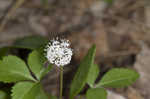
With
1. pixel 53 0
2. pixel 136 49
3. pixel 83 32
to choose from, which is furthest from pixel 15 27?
pixel 136 49

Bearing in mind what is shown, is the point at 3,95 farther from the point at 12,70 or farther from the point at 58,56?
the point at 58,56

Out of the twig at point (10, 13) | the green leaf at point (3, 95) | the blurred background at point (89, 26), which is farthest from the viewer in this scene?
the twig at point (10, 13)

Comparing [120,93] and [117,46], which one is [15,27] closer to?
[117,46]

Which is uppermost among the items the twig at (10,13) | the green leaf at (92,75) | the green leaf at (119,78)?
the twig at (10,13)

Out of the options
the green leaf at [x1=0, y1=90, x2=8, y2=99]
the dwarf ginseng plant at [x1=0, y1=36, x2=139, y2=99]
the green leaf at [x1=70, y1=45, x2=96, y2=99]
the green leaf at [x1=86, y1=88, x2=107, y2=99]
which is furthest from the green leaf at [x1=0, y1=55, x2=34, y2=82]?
the green leaf at [x1=86, y1=88, x2=107, y2=99]

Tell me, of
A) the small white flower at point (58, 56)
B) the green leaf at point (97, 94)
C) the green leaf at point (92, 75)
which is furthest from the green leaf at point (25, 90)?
the green leaf at point (92, 75)

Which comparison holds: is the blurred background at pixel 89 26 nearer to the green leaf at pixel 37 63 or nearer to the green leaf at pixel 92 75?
the green leaf at pixel 92 75
